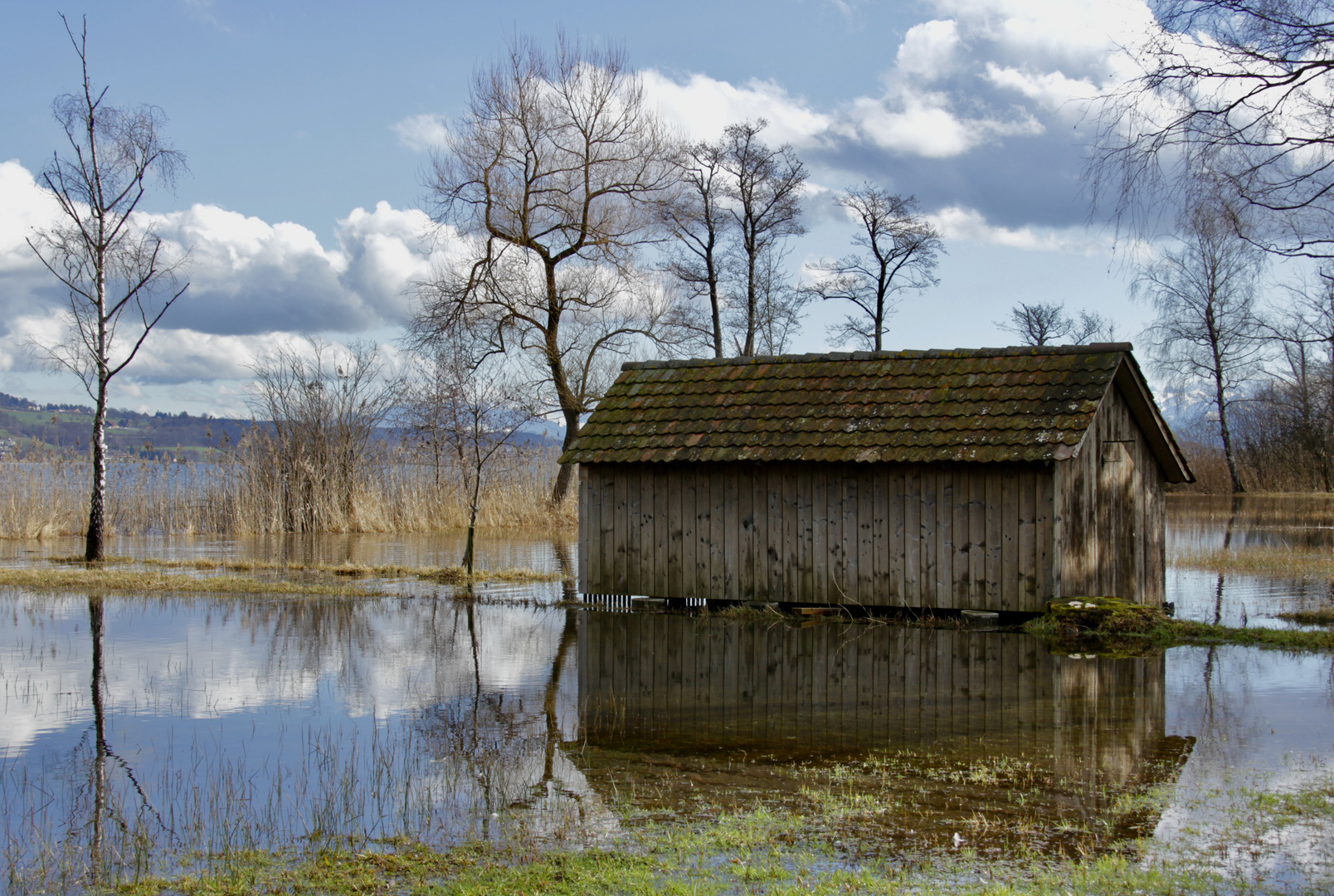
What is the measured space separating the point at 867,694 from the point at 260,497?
84.4 ft

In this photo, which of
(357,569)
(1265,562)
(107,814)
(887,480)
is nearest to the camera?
(107,814)

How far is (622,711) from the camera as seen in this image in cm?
942

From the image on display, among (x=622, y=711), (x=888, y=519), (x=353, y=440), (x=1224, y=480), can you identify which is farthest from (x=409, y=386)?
(x=1224, y=480)

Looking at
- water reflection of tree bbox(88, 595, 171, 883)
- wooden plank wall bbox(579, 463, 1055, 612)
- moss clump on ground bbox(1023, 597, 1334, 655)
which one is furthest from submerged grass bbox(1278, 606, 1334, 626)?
water reflection of tree bbox(88, 595, 171, 883)

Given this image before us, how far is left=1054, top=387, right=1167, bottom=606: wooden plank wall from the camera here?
14.4m

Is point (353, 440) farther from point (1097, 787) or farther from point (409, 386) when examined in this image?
point (1097, 787)

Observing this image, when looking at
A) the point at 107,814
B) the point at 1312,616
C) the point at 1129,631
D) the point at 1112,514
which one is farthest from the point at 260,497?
the point at 1312,616

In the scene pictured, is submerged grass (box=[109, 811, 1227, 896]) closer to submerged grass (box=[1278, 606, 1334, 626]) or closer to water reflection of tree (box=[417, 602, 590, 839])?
water reflection of tree (box=[417, 602, 590, 839])

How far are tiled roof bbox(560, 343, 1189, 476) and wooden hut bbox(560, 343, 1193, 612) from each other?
0.09 feet

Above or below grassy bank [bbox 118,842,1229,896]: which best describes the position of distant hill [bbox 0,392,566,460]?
Result: above

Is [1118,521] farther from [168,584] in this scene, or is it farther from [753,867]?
[168,584]

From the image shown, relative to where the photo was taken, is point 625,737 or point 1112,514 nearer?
point 625,737

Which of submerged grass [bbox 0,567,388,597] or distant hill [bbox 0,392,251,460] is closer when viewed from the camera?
submerged grass [bbox 0,567,388,597]

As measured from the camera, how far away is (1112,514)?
608 inches
